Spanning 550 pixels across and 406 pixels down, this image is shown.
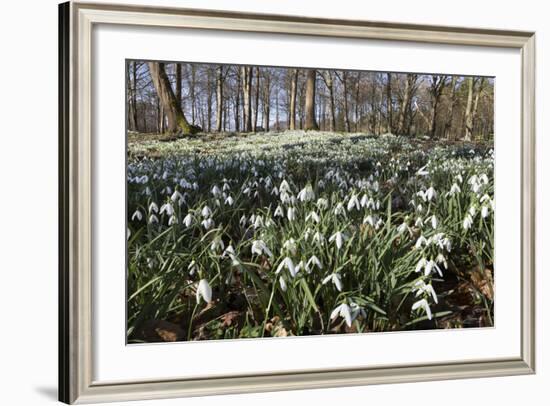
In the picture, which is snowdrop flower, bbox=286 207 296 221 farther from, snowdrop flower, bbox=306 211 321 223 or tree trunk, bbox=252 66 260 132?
tree trunk, bbox=252 66 260 132

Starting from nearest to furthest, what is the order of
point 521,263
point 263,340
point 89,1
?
point 89,1 < point 263,340 < point 521,263

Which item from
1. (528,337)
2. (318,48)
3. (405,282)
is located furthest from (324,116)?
(528,337)

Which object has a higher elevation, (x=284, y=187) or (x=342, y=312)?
(x=284, y=187)

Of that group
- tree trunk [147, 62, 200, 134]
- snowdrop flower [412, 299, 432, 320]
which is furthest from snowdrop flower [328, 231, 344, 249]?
tree trunk [147, 62, 200, 134]

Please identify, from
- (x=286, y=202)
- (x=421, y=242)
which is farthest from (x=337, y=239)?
(x=421, y=242)

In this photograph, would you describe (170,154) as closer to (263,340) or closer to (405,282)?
(263,340)

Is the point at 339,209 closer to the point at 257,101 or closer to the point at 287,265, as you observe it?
the point at 287,265
